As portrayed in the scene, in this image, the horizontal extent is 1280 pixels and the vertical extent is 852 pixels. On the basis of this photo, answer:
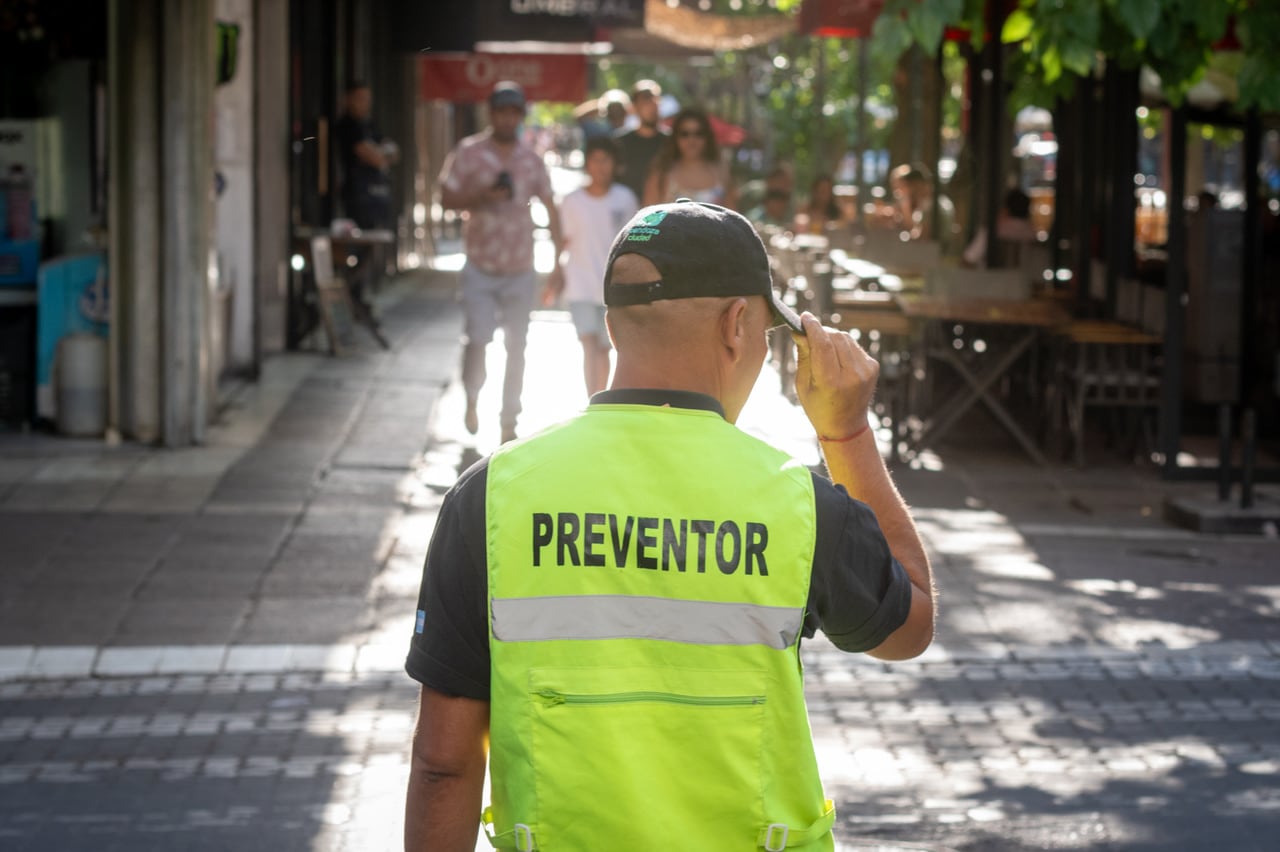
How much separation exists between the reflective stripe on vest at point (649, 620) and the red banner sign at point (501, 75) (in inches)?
839

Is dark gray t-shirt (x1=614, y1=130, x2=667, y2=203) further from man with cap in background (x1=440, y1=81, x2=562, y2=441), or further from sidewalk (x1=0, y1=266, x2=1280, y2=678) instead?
man with cap in background (x1=440, y1=81, x2=562, y2=441)

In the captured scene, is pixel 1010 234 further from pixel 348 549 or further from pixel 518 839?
pixel 518 839

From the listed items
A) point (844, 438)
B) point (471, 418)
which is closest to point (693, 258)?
point (844, 438)

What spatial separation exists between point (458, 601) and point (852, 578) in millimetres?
481

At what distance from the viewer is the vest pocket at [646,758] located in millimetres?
2330

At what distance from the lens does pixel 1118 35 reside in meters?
9.90

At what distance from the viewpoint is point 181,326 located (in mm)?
11117

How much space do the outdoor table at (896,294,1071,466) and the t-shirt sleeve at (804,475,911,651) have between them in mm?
9101

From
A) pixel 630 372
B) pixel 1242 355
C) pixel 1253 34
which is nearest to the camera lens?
pixel 630 372

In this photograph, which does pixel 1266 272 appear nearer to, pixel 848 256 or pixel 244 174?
pixel 848 256

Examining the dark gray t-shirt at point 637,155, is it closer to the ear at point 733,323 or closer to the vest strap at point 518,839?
the ear at point 733,323

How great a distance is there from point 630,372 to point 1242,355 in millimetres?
11691

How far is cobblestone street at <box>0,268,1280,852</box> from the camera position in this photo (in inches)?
219

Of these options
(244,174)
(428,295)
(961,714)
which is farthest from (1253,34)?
Answer: (428,295)
